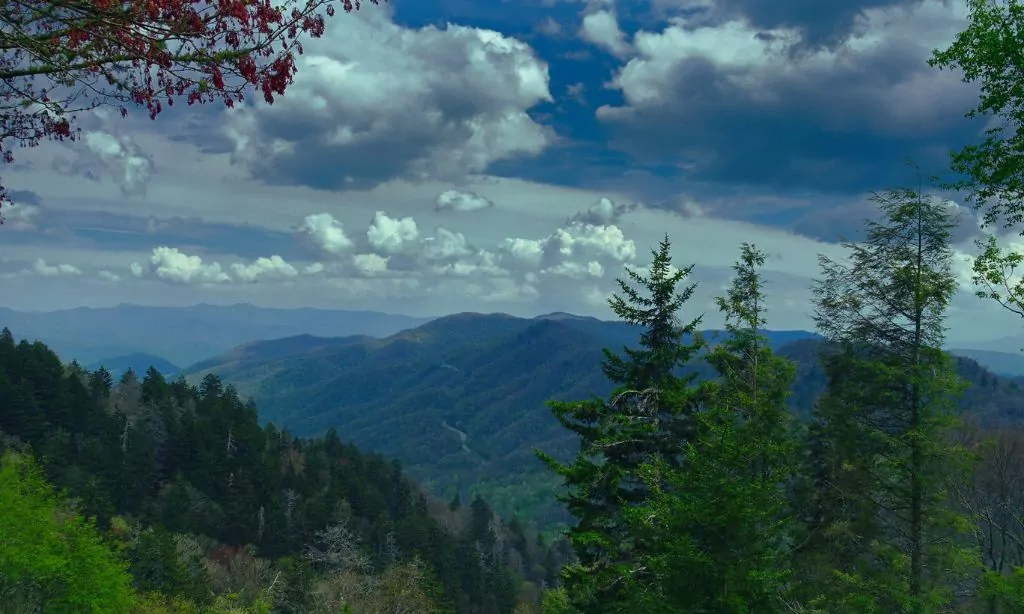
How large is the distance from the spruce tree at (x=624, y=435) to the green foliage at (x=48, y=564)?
2675 cm

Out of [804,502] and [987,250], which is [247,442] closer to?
[804,502]

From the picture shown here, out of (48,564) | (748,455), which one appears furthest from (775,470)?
(48,564)

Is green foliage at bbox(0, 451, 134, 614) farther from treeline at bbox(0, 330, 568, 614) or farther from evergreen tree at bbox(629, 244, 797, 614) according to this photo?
evergreen tree at bbox(629, 244, 797, 614)

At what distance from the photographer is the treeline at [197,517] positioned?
3347 centimetres

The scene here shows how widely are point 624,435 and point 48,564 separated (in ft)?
93.8

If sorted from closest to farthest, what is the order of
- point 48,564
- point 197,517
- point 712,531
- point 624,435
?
point 712,531 → point 624,435 → point 48,564 → point 197,517

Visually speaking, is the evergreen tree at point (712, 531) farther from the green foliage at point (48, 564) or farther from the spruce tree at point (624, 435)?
the green foliage at point (48, 564)

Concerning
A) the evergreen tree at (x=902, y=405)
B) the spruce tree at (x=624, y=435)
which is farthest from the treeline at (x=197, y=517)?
the evergreen tree at (x=902, y=405)

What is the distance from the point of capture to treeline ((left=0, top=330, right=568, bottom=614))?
33.5 metres

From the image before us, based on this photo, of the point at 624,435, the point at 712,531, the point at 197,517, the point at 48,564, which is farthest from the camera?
the point at 197,517

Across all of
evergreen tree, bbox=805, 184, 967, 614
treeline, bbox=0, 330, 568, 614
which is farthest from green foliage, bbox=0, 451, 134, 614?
evergreen tree, bbox=805, 184, 967, 614

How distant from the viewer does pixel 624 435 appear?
17.8 metres

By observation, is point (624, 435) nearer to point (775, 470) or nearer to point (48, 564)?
point (775, 470)

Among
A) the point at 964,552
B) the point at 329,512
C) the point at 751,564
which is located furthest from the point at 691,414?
the point at 329,512
